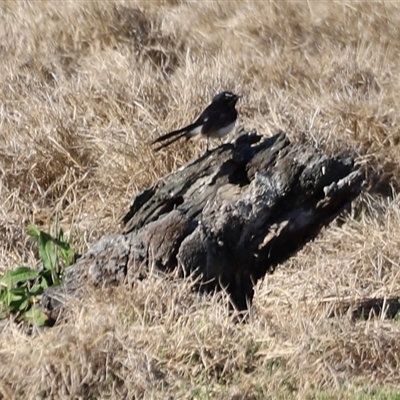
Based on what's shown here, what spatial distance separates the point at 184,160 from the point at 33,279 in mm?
2028

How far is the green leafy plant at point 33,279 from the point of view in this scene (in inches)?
185

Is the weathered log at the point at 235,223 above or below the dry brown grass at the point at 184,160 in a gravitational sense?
above

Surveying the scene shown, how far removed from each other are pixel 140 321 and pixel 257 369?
52cm

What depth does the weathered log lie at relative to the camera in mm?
4633

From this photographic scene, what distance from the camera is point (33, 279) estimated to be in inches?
193

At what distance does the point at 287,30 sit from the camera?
356 inches

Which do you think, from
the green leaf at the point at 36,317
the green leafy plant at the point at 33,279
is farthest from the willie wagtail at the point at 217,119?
the green leaf at the point at 36,317

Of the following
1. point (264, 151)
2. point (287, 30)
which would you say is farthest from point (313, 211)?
point (287, 30)

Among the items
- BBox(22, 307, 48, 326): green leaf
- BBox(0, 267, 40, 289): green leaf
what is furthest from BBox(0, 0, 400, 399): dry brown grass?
BBox(0, 267, 40, 289): green leaf

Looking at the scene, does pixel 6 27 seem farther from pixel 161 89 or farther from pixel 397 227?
pixel 397 227

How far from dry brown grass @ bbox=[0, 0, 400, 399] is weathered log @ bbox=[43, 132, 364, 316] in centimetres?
20

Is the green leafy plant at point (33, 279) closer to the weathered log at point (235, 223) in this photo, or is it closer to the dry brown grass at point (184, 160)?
the weathered log at point (235, 223)

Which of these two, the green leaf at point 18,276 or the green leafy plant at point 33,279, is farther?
the green leaf at point 18,276

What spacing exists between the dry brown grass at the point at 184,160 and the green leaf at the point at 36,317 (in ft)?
0.46
